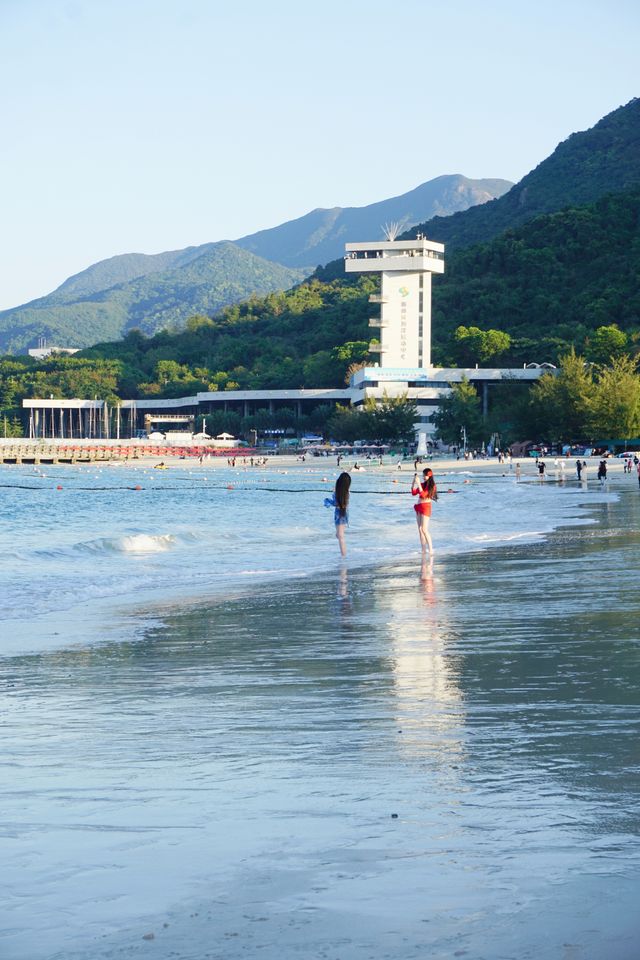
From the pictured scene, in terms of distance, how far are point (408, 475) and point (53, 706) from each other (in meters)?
80.6

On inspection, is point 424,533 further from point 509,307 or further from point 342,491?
point 509,307

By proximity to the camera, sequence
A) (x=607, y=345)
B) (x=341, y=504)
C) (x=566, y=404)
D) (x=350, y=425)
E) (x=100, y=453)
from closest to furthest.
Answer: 1. (x=341, y=504)
2. (x=566, y=404)
3. (x=607, y=345)
4. (x=350, y=425)
5. (x=100, y=453)

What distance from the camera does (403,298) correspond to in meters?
143

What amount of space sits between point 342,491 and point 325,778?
51.1 ft

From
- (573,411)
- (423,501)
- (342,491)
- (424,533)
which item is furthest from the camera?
(573,411)

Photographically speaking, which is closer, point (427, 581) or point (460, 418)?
point (427, 581)

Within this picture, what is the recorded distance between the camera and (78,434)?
7564 inches

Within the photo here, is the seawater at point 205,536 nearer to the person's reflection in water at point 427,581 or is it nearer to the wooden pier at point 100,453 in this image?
the person's reflection in water at point 427,581

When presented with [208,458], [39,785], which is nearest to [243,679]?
[39,785]

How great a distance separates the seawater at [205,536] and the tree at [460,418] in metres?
58.3

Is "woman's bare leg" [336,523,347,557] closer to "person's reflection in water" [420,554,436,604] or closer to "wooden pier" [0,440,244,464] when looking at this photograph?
"person's reflection in water" [420,554,436,604]

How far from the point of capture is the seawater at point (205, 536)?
56.6ft

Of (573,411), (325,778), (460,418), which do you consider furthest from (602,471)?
(325,778)

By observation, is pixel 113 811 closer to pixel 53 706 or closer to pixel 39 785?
pixel 39 785
